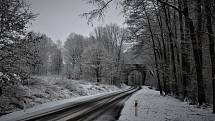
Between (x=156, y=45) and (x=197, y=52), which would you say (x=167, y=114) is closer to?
(x=197, y=52)

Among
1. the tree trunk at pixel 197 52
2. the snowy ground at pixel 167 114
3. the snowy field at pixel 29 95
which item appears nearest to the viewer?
the snowy ground at pixel 167 114

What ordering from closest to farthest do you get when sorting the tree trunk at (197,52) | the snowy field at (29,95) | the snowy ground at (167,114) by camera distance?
1. the snowy ground at (167,114)
2. the tree trunk at (197,52)
3. the snowy field at (29,95)

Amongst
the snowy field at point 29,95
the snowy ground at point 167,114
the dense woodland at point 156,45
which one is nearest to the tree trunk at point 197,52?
the dense woodland at point 156,45

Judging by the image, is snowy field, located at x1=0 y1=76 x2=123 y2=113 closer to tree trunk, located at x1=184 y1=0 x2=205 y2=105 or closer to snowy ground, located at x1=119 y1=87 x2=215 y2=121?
snowy ground, located at x1=119 y1=87 x2=215 y2=121

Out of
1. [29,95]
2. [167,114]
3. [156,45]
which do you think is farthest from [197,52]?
[156,45]

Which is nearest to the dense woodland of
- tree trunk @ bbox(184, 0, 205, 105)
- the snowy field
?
tree trunk @ bbox(184, 0, 205, 105)

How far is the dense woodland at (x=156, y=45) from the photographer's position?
12.0 m

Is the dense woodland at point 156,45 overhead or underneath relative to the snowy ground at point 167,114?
overhead

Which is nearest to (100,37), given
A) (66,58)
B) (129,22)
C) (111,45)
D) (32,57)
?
(111,45)

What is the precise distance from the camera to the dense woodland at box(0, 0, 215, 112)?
12.0 metres

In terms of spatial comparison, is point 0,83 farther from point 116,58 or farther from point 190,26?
point 116,58

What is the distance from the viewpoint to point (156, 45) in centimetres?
2991

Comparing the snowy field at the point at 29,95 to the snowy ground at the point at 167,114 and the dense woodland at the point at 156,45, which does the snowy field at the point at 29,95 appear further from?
the snowy ground at the point at 167,114

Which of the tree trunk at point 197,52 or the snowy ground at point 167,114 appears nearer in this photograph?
the snowy ground at point 167,114
